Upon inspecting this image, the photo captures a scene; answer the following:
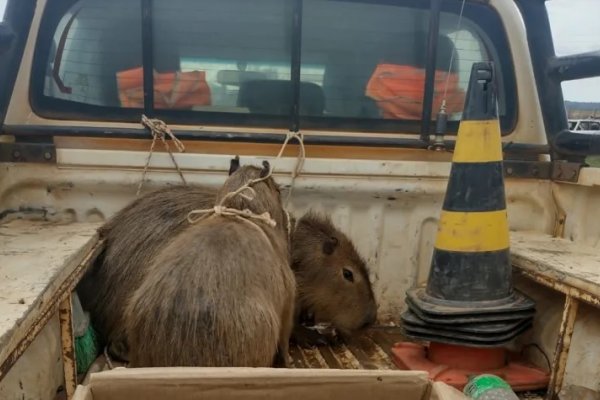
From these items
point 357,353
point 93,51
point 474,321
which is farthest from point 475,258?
point 93,51

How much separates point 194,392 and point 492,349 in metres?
1.37

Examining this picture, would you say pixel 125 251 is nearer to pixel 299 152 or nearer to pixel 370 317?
pixel 299 152

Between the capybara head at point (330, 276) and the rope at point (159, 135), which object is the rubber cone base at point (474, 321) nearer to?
the capybara head at point (330, 276)

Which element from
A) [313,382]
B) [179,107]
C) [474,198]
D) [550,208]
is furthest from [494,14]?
[313,382]

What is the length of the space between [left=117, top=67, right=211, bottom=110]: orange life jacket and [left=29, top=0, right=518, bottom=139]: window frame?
1.4 inches

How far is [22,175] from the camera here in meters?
2.82

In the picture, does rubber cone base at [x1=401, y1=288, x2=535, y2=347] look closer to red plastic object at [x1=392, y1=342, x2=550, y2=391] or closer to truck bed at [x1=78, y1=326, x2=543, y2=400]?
red plastic object at [x1=392, y1=342, x2=550, y2=391]

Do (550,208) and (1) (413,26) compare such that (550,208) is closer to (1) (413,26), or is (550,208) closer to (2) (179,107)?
(1) (413,26)

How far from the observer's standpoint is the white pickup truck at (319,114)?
2832 millimetres

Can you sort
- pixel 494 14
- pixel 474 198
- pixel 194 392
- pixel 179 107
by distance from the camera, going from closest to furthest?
pixel 194 392 < pixel 474 198 < pixel 179 107 < pixel 494 14

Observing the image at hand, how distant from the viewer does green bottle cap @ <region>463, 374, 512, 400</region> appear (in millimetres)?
2152

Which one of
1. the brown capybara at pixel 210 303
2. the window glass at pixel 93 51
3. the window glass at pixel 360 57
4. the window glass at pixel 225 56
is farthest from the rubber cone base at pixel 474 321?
the window glass at pixel 93 51

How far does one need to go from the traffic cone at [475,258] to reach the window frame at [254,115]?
52 cm

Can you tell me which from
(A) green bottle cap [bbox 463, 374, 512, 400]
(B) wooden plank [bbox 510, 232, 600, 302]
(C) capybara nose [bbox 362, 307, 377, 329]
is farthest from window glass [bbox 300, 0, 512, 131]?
(A) green bottle cap [bbox 463, 374, 512, 400]
